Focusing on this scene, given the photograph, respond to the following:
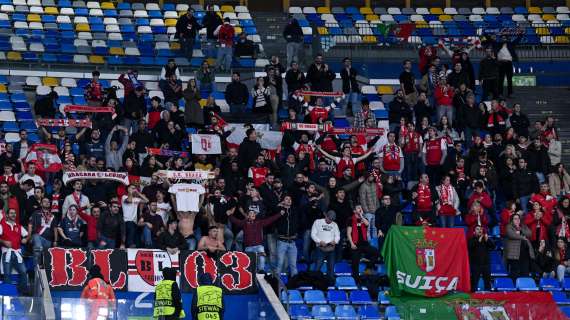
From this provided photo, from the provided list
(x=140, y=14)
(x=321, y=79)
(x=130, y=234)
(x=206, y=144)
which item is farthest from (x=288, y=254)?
(x=140, y=14)

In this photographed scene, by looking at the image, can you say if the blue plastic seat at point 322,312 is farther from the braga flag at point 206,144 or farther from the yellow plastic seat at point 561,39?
the yellow plastic seat at point 561,39

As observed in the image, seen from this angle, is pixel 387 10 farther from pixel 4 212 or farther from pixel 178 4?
pixel 4 212

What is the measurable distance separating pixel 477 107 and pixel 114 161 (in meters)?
8.16

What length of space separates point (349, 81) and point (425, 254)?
7.02m

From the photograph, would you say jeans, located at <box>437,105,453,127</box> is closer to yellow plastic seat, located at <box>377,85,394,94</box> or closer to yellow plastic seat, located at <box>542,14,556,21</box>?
yellow plastic seat, located at <box>377,85,394,94</box>

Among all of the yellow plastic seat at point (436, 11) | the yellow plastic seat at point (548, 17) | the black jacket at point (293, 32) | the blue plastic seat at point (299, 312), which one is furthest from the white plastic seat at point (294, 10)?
the blue plastic seat at point (299, 312)

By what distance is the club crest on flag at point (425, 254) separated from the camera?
27.5m

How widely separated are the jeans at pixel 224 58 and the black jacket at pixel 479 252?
10.4 meters

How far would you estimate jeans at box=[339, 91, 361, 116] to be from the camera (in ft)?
110

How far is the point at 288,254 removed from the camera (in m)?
26.6

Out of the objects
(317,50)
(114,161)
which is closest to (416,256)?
(114,161)

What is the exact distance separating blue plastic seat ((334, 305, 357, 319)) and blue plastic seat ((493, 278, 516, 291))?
3676 mm

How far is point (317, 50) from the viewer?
3747 centimetres

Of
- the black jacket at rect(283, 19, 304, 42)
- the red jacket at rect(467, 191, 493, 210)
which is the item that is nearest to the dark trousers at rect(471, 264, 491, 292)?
the red jacket at rect(467, 191, 493, 210)
